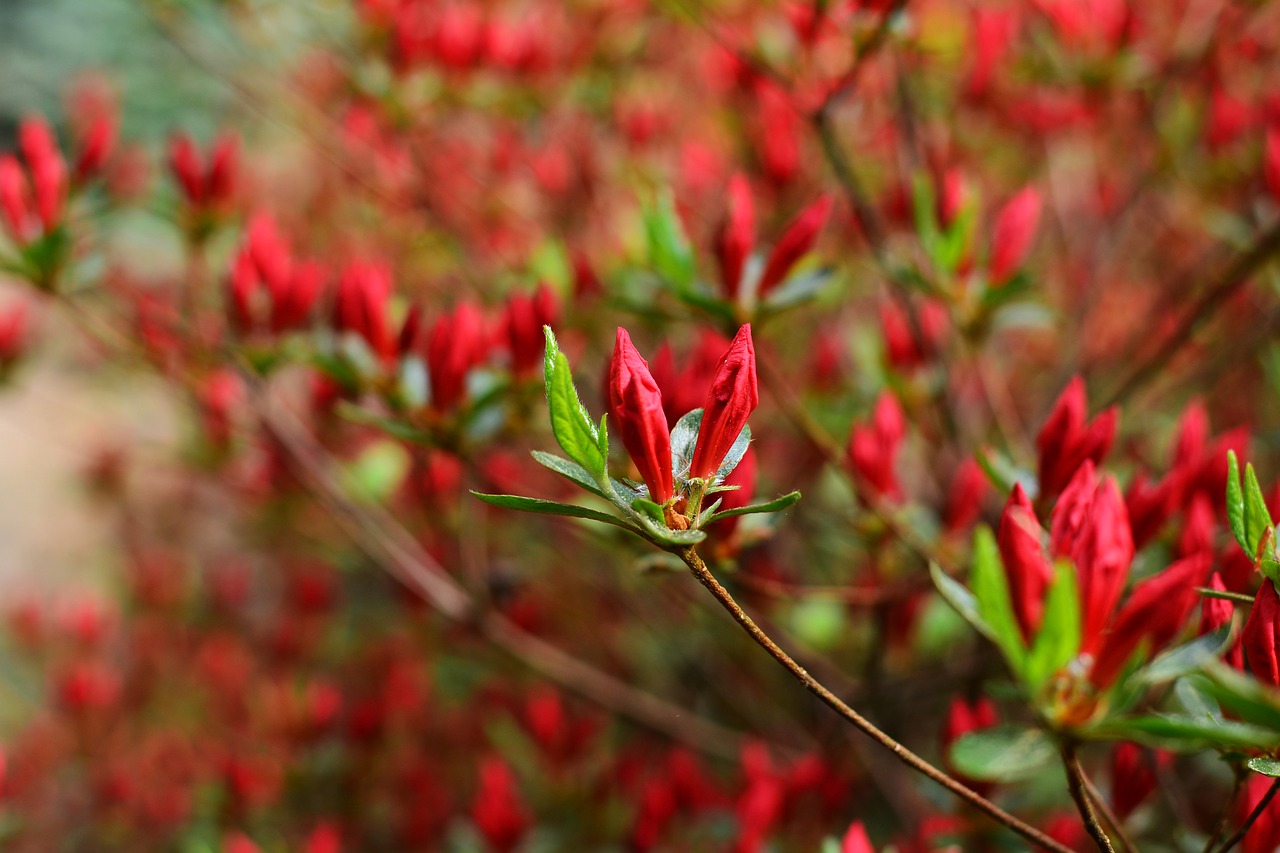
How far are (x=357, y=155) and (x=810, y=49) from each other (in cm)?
162

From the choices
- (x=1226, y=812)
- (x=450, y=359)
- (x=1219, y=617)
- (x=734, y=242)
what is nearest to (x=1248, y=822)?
(x=1226, y=812)

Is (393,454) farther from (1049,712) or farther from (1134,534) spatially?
(1049,712)

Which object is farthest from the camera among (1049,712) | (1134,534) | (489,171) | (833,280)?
(489,171)

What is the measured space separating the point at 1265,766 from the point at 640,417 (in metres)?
0.53

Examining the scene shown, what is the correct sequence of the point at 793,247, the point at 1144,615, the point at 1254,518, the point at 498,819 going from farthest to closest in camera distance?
1. the point at 498,819
2. the point at 793,247
3. the point at 1254,518
4. the point at 1144,615

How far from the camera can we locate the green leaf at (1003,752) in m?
0.77

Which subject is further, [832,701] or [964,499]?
[964,499]

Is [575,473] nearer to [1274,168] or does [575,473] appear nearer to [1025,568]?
[1025,568]

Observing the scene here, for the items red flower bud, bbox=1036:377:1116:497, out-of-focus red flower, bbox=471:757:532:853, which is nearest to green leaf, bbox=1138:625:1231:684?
red flower bud, bbox=1036:377:1116:497

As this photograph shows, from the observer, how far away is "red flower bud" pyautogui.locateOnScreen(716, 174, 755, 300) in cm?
134

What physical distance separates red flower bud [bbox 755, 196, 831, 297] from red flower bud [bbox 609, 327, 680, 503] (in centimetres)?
57

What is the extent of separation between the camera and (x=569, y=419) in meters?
0.76

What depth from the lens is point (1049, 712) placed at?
71 centimetres

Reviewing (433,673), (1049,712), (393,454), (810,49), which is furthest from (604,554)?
(1049,712)
